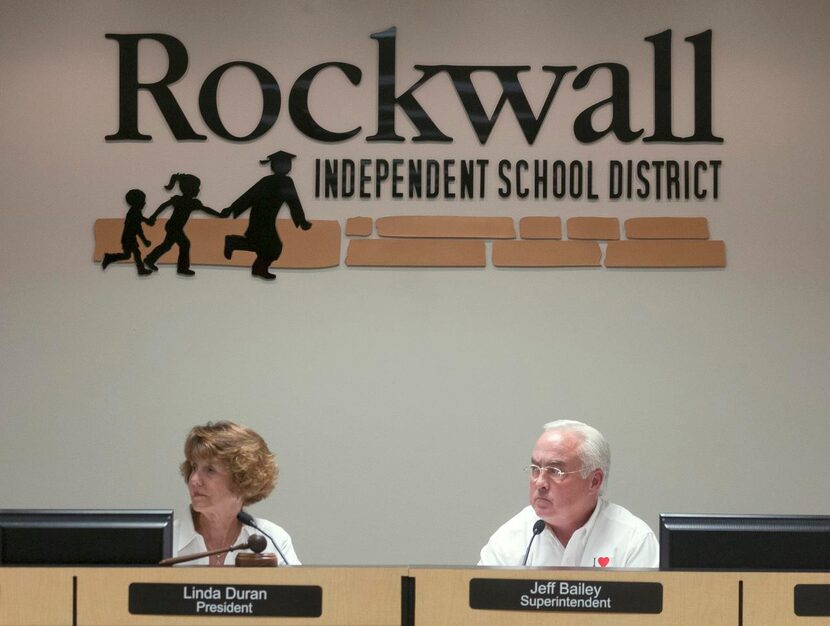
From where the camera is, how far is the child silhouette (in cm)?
418

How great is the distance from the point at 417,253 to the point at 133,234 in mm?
1103

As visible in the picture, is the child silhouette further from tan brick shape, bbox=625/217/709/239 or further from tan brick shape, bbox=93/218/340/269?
tan brick shape, bbox=625/217/709/239

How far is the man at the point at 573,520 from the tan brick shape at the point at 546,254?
3.59 ft

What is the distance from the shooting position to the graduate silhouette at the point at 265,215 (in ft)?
13.7

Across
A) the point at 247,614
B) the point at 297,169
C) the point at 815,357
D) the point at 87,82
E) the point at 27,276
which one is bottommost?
the point at 247,614

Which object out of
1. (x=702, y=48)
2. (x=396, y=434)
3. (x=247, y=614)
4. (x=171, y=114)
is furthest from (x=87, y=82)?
(x=247, y=614)

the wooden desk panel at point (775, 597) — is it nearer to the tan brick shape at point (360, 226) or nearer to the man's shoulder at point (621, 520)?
the man's shoulder at point (621, 520)

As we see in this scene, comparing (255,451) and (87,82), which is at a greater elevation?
(87,82)

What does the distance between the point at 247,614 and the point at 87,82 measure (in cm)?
280

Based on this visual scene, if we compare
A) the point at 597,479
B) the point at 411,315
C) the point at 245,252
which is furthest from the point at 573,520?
the point at 245,252

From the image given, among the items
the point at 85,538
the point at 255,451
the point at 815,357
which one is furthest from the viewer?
the point at 815,357

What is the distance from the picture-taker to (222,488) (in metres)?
3.11

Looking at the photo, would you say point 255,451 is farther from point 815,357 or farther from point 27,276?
point 815,357

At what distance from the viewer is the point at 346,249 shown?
13.7 ft
